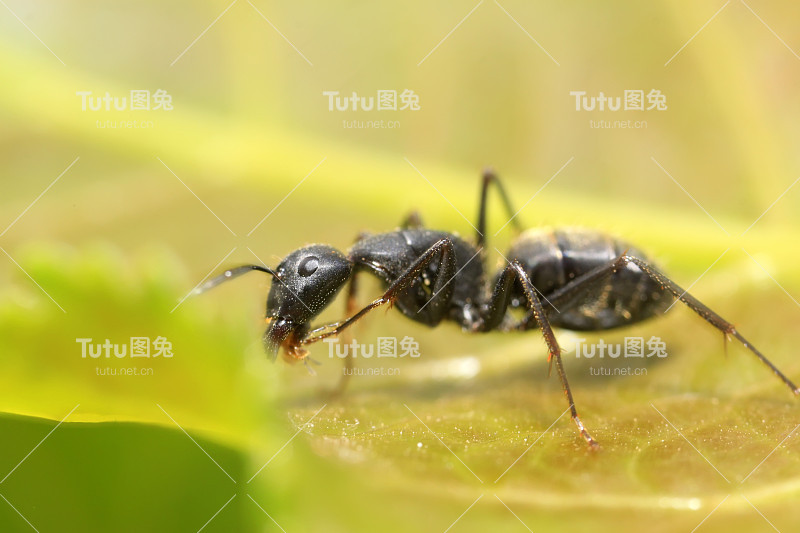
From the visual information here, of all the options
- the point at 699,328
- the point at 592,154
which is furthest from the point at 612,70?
the point at 699,328

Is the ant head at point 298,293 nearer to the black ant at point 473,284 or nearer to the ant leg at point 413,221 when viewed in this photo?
the black ant at point 473,284

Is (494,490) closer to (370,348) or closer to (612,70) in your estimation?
(370,348)

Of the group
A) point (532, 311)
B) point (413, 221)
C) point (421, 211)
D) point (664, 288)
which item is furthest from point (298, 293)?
point (664, 288)

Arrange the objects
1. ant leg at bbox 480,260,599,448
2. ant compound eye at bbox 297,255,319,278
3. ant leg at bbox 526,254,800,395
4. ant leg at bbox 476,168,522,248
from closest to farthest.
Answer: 1. ant leg at bbox 480,260,599,448
2. ant leg at bbox 526,254,800,395
3. ant compound eye at bbox 297,255,319,278
4. ant leg at bbox 476,168,522,248

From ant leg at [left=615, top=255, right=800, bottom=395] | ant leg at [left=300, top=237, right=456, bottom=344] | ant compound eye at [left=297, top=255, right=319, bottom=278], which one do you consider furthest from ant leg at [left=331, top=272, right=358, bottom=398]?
ant leg at [left=615, top=255, right=800, bottom=395]

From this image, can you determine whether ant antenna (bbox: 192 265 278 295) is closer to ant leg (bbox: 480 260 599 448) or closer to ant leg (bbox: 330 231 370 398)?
ant leg (bbox: 330 231 370 398)

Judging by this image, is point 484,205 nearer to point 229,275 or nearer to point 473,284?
point 473,284

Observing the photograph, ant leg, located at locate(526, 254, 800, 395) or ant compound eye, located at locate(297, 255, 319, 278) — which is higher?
ant compound eye, located at locate(297, 255, 319, 278)
